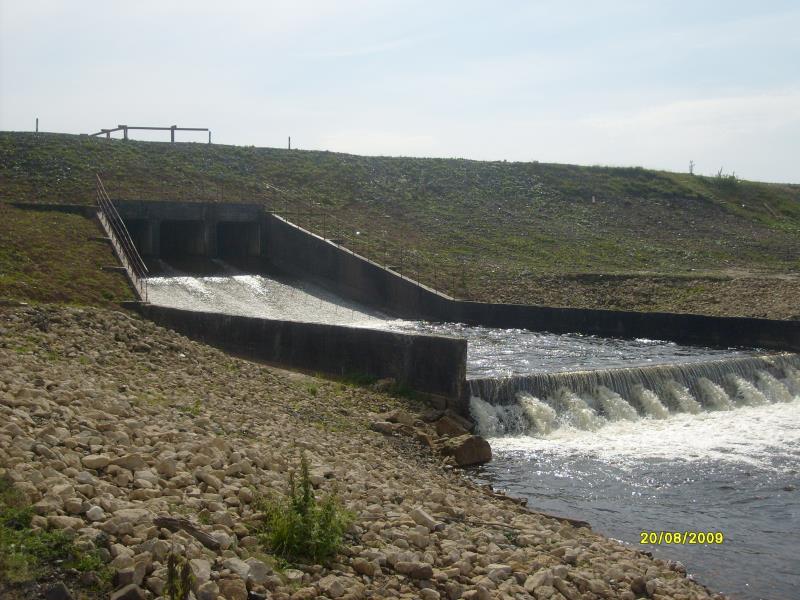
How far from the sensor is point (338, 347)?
16.8 m

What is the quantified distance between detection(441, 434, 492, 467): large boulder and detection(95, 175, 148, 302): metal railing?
9687 mm

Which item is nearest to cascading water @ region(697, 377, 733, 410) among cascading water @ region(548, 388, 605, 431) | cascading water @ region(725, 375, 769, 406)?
cascading water @ region(725, 375, 769, 406)

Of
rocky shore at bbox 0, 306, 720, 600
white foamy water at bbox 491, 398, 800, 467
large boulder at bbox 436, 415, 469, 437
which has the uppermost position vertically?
rocky shore at bbox 0, 306, 720, 600

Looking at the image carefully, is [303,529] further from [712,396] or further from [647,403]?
[712,396]

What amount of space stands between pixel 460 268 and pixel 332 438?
17987 millimetres

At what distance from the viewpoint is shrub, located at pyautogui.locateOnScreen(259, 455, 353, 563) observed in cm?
728

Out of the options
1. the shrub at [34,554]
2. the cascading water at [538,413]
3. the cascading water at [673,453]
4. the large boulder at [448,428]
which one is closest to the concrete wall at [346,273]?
the cascading water at [673,453]

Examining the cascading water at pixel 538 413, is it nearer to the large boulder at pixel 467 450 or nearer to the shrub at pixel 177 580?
the large boulder at pixel 467 450

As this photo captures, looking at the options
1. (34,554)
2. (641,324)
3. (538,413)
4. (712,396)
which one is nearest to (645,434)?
(538,413)

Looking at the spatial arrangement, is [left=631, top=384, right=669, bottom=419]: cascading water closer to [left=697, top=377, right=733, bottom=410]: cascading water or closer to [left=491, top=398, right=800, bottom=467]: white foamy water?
[left=491, top=398, right=800, bottom=467]: white foamy water

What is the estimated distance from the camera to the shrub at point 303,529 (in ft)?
23.9

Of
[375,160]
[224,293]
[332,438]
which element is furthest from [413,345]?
[375,160]

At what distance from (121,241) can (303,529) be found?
19.9 metres

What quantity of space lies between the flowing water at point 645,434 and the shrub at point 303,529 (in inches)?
171
